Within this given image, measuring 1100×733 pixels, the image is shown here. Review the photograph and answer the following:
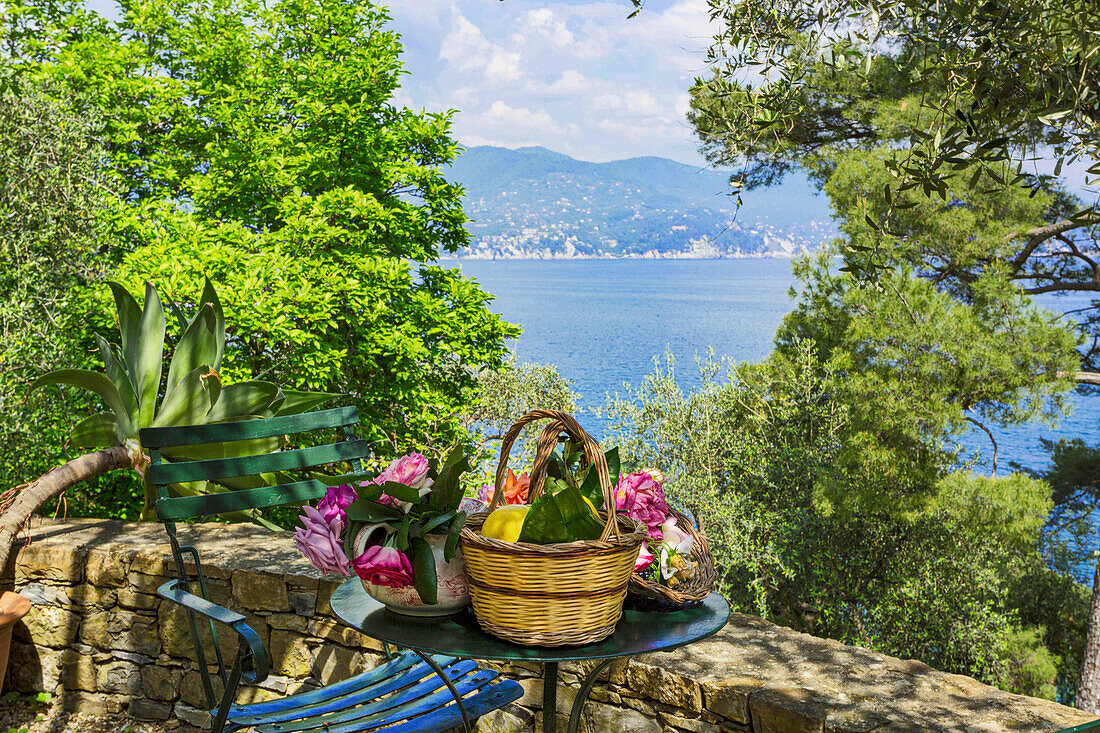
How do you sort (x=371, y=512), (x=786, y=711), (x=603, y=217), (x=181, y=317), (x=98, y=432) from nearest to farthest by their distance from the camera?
(x=371, y=512) → (x=786, y=711) → (x=98, y=432) → (x=181, y=317) → (x=603, y=217)

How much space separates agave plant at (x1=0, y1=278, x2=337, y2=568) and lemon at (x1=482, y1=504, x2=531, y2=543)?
1710 millimetres

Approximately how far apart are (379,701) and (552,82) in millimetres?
98583

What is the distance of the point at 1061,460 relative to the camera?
9.05 metres

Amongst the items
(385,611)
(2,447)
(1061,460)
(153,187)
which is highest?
(153,187)

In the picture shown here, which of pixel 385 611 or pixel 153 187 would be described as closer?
pixel 385 611

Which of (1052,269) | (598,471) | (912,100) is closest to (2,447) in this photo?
(598,471)

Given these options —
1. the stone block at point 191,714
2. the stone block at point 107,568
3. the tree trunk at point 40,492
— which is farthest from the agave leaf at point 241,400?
the stone block at point 191,714

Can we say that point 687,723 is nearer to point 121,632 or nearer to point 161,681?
point 161,681

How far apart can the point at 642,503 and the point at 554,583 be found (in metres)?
0.23

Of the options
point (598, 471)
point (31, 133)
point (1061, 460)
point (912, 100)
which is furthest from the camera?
point (1061, 460)

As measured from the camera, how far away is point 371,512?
1.08 metres

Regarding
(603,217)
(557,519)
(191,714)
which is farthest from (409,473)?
(603,217)

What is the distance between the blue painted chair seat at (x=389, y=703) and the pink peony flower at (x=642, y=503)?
21.8 inches

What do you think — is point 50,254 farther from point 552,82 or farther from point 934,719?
point 552,82
